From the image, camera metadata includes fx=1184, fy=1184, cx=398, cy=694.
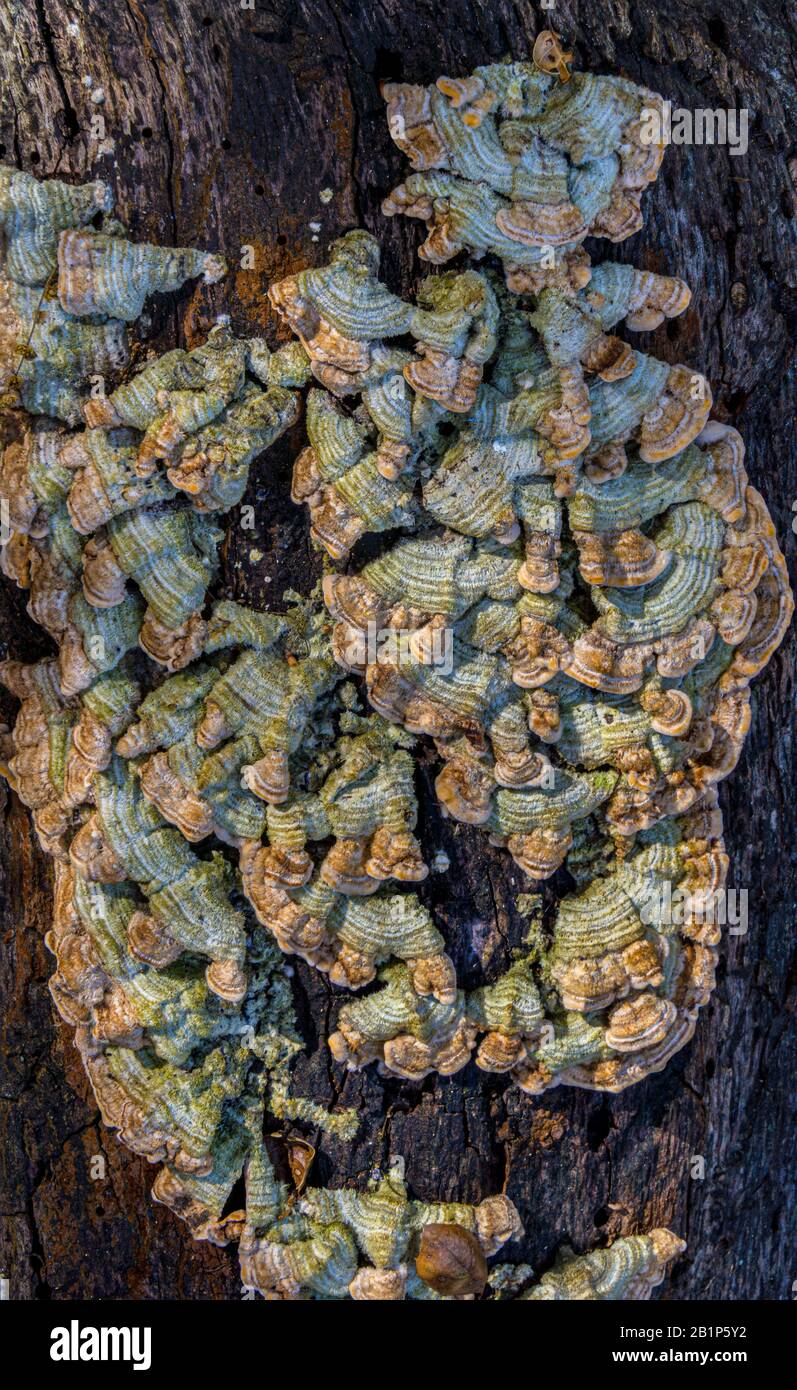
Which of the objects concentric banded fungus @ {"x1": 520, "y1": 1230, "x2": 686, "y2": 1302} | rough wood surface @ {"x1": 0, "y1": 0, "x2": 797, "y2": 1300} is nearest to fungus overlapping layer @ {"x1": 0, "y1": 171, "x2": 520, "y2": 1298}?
rough wood surface @ {"x1": 0, "y1": 0, "x2": 797, "y2": 1300}

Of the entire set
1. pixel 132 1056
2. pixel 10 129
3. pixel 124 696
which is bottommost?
pixel 132 1056

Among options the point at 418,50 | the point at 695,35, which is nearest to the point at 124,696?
the point at 418,50

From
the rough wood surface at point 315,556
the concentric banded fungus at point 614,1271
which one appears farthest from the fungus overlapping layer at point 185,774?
the concentric banded fungus at point 614,1271

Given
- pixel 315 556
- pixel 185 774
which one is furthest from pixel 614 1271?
pixel 315 556

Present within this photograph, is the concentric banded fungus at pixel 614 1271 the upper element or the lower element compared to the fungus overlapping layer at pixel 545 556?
lower

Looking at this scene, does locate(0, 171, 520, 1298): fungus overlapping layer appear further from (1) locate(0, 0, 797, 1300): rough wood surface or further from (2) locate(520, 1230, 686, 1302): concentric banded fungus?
(2) locate(520, 1230, 686, 1302): concentric banded fungus

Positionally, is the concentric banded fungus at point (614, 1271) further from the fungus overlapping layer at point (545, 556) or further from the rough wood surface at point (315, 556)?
the fungus overlapping layer at point (545, 556)

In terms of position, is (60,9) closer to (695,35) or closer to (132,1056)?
(695,35)

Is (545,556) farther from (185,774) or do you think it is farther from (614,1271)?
(614,1271)
